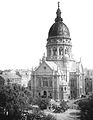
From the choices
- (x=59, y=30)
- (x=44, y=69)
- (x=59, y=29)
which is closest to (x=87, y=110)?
(x=44, y=69)

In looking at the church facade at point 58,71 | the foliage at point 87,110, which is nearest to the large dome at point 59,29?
the church facade at point 58,71

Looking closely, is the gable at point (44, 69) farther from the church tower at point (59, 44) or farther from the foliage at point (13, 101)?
the foliage at point (13, 101)

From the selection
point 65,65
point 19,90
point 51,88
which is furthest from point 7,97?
point 65,65

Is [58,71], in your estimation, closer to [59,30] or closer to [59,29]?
[59,30]

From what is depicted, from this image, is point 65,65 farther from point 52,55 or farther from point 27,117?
point 27,117

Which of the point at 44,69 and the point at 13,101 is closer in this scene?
the point at 13,101

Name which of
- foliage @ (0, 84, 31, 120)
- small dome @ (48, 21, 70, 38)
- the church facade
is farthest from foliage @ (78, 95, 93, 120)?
small dome @ (48, 21, 70, 38)
